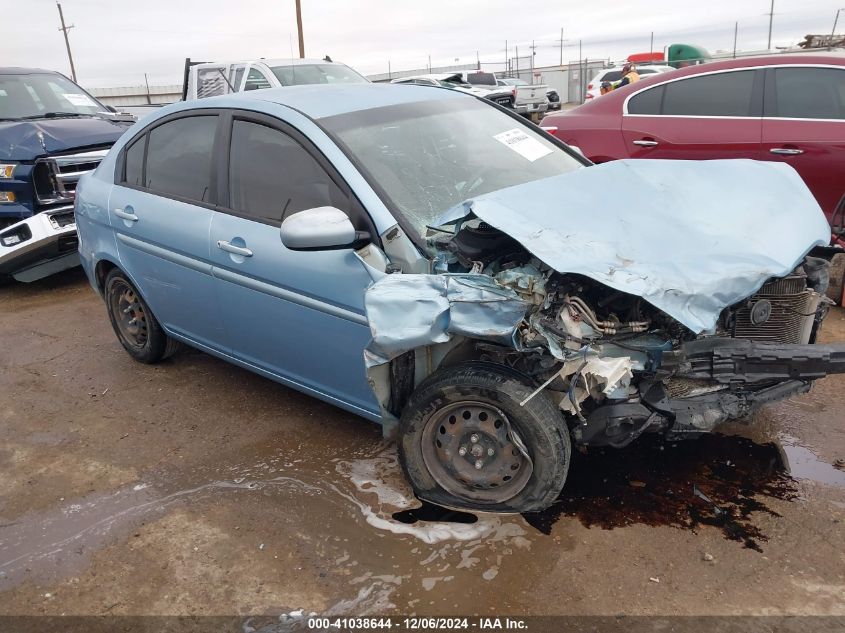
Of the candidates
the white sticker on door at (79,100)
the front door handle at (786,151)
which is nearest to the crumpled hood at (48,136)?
the white sticker on door at (79,100)

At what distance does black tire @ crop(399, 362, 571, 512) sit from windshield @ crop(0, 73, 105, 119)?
21.5 feet

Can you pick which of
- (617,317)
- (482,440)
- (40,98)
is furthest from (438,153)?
(40,98)

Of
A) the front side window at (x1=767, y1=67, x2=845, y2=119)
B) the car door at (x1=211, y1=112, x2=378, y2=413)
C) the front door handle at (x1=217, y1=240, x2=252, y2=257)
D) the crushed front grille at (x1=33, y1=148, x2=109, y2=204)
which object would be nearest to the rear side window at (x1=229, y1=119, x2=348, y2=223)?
the car door at (x1=211, y1=112, x2=378, y2=413)

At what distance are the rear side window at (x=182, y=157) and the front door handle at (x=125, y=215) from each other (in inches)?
7.9

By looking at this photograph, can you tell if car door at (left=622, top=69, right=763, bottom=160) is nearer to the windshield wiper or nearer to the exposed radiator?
the exposed radiator

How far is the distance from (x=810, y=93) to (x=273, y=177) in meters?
4.40

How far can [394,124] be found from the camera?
3.65 metres

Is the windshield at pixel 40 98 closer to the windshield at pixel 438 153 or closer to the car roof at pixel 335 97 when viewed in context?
the car roof at pixel 335 97

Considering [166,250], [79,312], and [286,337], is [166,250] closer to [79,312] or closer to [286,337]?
[286,337]

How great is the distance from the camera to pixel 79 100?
319 inches

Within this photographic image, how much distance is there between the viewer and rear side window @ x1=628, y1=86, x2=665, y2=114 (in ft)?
20.7

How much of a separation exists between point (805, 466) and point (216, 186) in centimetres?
320

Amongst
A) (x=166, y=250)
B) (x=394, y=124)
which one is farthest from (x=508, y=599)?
(x=166, y=250)

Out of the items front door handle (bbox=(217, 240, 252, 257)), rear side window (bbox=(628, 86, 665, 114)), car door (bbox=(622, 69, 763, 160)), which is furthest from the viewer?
rear side window (bbox=(628, 86, 665, 114))
